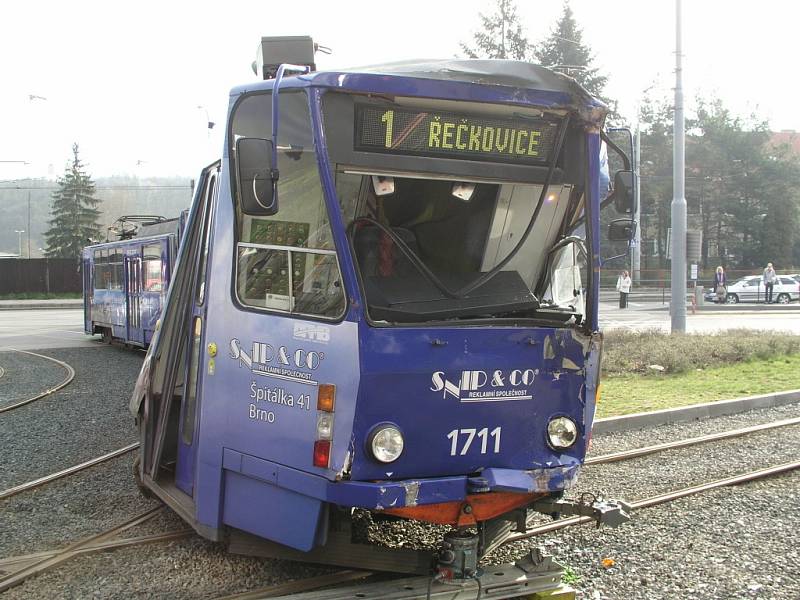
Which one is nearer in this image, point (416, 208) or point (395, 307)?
point (395, 307)

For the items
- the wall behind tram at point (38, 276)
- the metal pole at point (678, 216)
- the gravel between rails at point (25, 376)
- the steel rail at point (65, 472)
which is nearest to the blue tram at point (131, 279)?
the gravel between rails at point (25, 376)

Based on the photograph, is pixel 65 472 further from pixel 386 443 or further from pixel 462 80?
pixel 462 80

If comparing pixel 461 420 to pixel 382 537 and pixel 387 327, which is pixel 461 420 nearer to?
pixel 387 327

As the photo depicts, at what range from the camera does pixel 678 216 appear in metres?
19.4

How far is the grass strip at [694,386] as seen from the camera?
11.1m

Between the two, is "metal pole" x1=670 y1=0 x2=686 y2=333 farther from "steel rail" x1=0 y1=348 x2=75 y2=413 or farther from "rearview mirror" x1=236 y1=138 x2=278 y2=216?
"rearview mirror" x1=236 y1=138 x2=278 y2=216

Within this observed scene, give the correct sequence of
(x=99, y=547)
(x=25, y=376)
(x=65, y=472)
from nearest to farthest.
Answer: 1. (x=99, y=547)
2. (x=65, y=472)
3. (x=25, y=376)

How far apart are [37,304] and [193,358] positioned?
1681 inches

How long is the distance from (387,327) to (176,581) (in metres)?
2.14

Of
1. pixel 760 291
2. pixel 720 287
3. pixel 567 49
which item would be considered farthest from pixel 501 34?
pixel 760 291

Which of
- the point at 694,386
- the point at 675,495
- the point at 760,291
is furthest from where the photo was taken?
the point at 760,291

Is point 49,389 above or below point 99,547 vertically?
below

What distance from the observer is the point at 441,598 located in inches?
172

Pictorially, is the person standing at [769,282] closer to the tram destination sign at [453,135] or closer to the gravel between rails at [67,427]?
the gravel between rails at [67,427]
